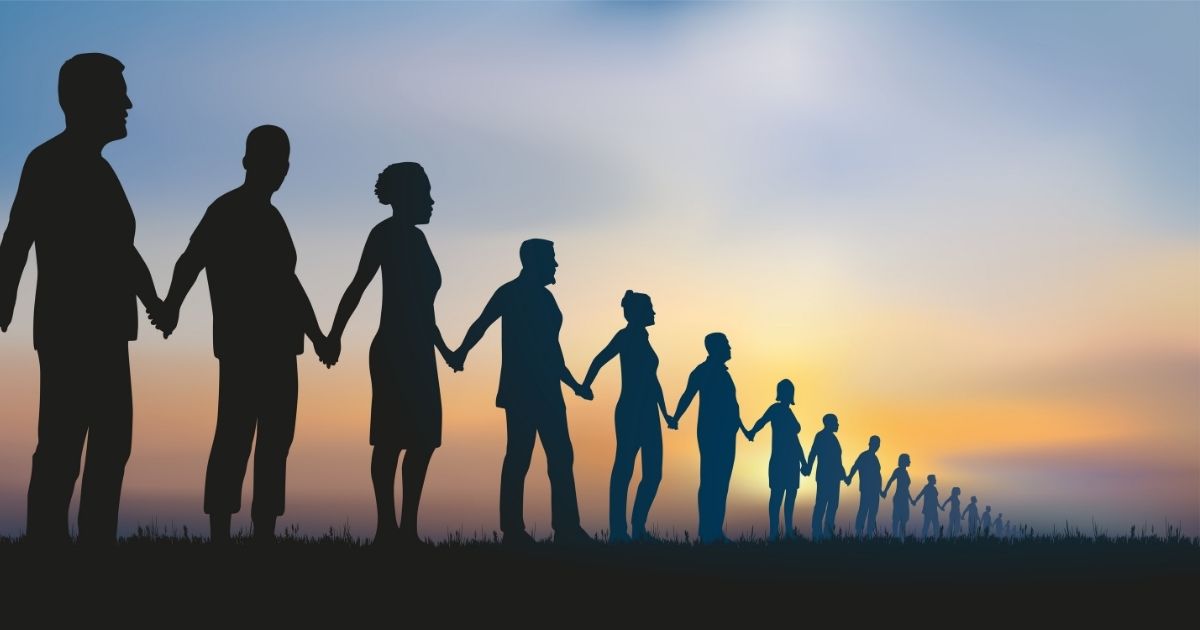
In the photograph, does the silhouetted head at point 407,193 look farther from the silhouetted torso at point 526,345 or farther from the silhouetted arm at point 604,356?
the silhouetted arm at point 604,356

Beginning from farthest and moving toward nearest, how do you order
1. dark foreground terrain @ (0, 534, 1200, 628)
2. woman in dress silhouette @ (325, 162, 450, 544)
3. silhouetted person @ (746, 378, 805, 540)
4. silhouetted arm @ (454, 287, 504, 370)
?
silhouetted person @ (746, 378, 805, 540) < silhouetted arm @ (454, 287, 504, 370) < woman in dress silhouette @ (325, 162, 450, 544) < dark foreground terrain @ (0, 534, 1200, 628)

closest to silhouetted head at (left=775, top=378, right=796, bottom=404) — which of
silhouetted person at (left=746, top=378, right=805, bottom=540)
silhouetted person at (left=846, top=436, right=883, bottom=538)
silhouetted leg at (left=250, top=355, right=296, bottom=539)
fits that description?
silhouetted person at (left=746, top=378, right=805, bottom=540)

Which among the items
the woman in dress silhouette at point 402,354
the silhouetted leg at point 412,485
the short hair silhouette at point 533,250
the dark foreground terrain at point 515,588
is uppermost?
the short hair silhouette at point 533,250

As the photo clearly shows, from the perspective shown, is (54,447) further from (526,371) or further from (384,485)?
(526,371)

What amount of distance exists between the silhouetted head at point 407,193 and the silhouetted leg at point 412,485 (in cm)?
214

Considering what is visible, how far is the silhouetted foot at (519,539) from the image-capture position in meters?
15.6

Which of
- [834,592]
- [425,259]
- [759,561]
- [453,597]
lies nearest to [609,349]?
[759,561]

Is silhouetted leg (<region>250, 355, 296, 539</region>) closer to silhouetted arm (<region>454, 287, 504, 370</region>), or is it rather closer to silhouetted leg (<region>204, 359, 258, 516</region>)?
silhouetted leg (<region>204, 359, 258, 516</region>)

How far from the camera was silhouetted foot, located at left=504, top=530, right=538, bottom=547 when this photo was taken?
15.6 meters

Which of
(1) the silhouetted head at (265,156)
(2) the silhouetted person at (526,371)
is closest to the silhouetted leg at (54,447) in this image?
(1) the silhouetted head at (265,156)

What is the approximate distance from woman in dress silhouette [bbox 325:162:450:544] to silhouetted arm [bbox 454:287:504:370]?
7.15ft

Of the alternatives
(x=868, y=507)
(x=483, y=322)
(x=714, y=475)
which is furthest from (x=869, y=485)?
(x=483, y=322)

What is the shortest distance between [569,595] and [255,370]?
3.06 m

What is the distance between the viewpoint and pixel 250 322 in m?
11.1
